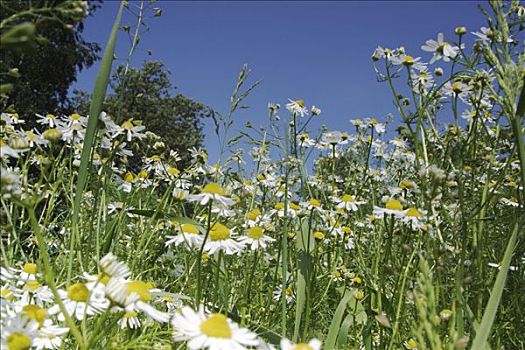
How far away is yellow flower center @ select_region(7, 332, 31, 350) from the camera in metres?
0.65

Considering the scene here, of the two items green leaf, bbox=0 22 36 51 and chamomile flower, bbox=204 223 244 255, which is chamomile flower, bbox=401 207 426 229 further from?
green leaf, bbox=0 22 36 51

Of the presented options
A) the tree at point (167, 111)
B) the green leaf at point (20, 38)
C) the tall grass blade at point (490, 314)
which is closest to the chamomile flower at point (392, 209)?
the tall grass blade at point (490, 314)

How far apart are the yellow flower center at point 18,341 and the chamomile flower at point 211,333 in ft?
0.58

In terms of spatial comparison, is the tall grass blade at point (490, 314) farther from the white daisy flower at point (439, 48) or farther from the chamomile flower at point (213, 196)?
the white daisy flower at point (439, 48)

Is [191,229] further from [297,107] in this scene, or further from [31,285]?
[297,107]

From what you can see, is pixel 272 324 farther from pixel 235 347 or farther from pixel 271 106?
pixel 271 106

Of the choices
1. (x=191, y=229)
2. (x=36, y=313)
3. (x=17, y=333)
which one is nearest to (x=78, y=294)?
(x=36, y=313)

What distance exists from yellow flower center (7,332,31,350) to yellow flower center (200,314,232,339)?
212mm

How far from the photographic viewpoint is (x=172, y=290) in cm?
185

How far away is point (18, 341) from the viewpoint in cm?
65

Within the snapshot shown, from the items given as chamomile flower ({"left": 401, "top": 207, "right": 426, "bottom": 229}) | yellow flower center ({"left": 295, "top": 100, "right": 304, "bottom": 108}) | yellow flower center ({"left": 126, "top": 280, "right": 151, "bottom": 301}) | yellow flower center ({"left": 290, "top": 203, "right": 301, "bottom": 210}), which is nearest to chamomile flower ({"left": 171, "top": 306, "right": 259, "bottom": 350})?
yellow flower center ({"left": 126, "top": 280, "right": 151, "bottom": 301})

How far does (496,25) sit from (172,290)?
50.2 inches

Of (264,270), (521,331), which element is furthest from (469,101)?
(264,270)

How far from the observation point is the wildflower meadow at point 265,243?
774mm
